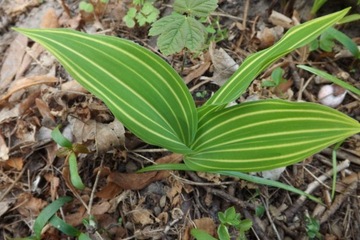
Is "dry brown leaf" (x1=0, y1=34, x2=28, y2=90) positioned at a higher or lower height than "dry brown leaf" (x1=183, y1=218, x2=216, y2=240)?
higher

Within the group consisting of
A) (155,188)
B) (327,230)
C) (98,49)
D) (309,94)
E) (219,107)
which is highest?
(98,49)

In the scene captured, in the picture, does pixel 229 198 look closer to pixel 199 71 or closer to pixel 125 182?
pixel 125 182

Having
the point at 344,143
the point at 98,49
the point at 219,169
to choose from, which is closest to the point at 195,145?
the point at 219,169

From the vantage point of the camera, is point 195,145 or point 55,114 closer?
point 195,145

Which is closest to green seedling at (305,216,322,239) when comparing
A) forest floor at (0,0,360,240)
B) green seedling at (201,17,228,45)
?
forest floor at (0,0,360,240)

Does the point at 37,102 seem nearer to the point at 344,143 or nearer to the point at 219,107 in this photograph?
the point at 219,107

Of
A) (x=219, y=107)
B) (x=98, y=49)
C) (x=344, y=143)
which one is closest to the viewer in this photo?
(x=98, y=49)

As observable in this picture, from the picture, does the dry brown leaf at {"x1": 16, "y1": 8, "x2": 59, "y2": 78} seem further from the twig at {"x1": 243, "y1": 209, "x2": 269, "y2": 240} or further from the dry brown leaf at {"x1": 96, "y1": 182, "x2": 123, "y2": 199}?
the twig at {"x1": 243, "y1": 209, "x2": 269, "y2": 240}
